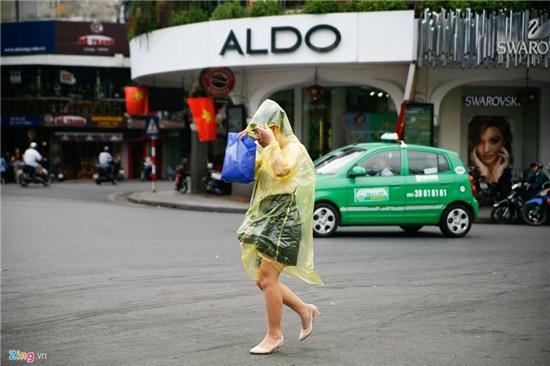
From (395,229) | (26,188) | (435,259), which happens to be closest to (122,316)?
(435,259)

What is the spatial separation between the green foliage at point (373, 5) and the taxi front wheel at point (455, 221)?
860 centimetres

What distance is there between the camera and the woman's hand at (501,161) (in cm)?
2503

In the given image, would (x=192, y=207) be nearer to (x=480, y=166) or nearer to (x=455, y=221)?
(x=480, y=166)

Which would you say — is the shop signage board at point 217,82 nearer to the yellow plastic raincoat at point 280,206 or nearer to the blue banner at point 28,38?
the yellow plastic raincoat at point 280,206

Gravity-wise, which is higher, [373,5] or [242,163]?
[373,5]

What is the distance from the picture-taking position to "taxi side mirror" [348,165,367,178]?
15.0 m

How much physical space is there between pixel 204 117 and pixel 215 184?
253 centimetres


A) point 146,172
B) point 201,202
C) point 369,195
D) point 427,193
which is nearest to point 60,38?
point 146,172

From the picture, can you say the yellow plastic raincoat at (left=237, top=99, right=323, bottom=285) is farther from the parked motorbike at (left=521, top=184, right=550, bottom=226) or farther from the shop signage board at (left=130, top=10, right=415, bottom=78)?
the shop signage board at (left=130, top=10, right=415, bottom=78)

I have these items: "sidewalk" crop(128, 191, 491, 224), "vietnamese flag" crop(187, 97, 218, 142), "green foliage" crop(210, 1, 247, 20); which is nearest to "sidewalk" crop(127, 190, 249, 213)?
"sidewalk" crop(128, 191, 491, 224)

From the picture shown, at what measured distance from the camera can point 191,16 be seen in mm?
25594

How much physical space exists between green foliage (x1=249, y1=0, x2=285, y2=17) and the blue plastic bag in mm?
18147

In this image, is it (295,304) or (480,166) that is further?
(480,166)

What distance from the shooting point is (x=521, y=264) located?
11492mm
